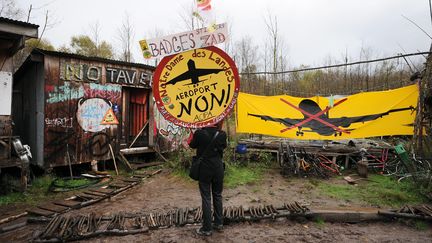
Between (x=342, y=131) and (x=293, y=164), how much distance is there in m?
2.12

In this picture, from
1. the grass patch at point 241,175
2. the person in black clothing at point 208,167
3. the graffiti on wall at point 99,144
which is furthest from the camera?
the graffiti on wall at point 99,144

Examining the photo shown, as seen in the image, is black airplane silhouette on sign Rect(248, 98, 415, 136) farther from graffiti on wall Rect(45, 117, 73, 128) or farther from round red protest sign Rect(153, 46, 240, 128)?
graffiti on wall Rect(45, 117, 73, 128)

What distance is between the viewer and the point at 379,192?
21.9 feet

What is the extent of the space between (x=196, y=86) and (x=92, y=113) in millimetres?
7002

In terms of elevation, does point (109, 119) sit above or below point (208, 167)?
above

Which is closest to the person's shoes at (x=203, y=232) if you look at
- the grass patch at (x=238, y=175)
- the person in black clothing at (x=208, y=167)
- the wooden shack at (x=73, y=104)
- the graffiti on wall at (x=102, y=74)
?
the person in black clothing at (x=208, y=167)

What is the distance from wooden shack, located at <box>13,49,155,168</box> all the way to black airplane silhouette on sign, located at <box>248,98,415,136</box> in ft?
17.4

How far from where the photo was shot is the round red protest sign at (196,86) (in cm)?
378

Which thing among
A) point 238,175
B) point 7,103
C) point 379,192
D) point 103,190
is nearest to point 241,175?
point 238,175

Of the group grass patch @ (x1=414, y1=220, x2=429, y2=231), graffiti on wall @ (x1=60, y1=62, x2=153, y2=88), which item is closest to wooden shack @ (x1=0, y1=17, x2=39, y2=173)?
graffiti on wall @ (x1=60, y1=62, x2=153, y2=88)

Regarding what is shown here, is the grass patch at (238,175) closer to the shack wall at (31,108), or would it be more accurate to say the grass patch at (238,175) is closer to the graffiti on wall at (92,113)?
the graffiti on wall at (92,113)

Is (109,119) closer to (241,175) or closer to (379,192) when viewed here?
(241,175)

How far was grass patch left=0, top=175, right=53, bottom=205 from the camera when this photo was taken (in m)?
6.62

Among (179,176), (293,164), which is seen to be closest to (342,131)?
(293,164)
